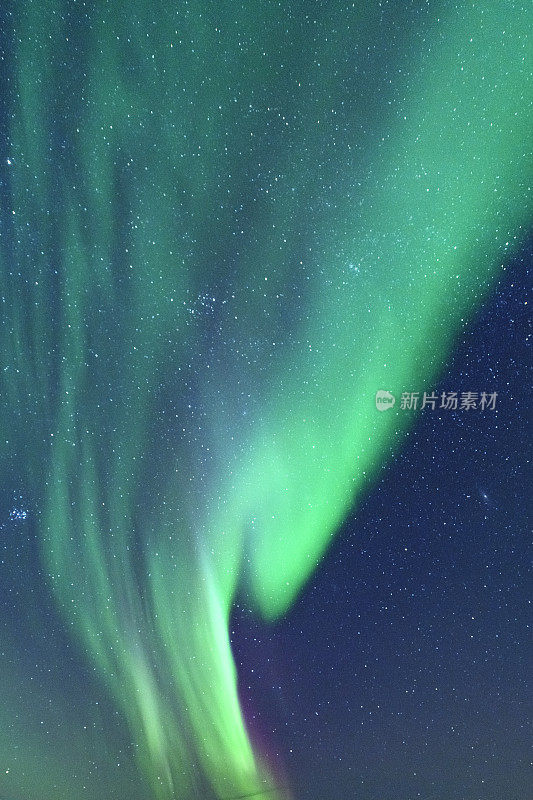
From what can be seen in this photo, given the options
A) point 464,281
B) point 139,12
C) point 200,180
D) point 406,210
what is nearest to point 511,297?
point 464,281

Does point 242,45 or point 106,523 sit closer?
point 242,45

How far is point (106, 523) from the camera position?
0.81 metres

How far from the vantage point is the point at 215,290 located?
76 cm

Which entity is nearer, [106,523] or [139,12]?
[139,12]

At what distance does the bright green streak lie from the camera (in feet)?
2.32

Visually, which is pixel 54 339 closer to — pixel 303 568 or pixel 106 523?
pixel 106 523

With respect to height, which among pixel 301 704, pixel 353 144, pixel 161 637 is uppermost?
pixel 353 144

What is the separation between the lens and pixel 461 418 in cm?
77

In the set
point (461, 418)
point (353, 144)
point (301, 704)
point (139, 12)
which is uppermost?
point (139, 12)

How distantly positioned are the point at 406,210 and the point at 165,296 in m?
0.30

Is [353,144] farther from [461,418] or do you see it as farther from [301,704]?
[301,704]

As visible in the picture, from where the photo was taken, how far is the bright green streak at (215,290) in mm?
708

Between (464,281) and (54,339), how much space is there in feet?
1.62

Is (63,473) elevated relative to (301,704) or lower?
elevated
